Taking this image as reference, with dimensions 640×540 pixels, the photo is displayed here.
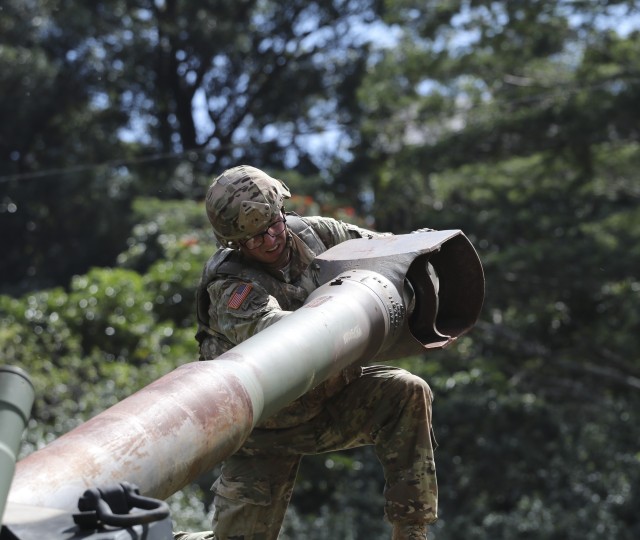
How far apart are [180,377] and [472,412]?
10.2 m

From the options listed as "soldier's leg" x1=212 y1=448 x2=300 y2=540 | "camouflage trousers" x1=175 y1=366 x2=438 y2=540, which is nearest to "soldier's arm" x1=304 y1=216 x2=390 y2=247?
"camouflage trousers" x1=175 y1=366 x2=438 y2=540

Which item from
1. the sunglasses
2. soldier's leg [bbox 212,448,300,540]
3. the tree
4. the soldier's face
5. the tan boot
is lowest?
the tree

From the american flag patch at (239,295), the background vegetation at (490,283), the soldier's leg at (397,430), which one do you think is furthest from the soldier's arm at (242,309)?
the background vegetation at (490,283)

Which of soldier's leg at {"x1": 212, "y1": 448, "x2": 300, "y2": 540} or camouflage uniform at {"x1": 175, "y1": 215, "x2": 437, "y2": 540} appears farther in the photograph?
soldier's leg at {"x1": 212, "y1": 448, "x2": 300, "y2": 540}

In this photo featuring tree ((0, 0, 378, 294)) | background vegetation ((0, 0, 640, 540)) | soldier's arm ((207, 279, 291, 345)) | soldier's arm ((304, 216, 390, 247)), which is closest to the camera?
soldier's arm ((207, 279, 291, 345))

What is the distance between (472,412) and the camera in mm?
14156

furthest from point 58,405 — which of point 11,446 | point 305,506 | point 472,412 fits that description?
point 11,446

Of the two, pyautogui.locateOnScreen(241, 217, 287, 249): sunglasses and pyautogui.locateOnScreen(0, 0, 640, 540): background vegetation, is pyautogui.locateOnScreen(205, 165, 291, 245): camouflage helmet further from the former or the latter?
pyautogui.locateOnScreen(0, 0, 640, 540): background vegetation

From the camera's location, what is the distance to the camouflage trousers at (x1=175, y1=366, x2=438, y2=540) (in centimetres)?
559

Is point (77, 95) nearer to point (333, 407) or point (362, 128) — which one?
point (362, 128)

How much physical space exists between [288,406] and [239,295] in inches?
22.9

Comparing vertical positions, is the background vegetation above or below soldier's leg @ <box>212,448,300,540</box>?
below

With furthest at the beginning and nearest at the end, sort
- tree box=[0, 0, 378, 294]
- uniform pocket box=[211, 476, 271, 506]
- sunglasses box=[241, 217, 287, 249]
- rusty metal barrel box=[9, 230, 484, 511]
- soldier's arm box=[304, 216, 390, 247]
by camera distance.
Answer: tree box=[0, 0, 378, 294] < soldier's arm box=[304, 216, 390, 247] < uniform pocket box=[211, 476, 271, 506] < sunglasses box=[241, 217, 287, 249] < rusty metal barrel box=[9, 230, 484, 511]

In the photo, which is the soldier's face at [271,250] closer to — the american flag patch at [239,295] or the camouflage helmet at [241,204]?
the camouflage helmet at [241,204]
